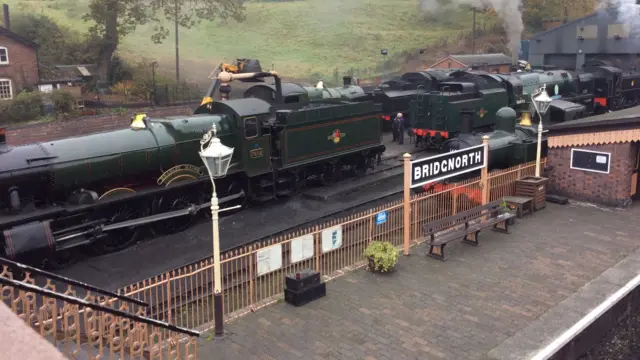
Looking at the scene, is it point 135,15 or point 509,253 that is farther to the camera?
point 135,15

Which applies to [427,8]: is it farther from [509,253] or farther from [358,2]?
[509,253]

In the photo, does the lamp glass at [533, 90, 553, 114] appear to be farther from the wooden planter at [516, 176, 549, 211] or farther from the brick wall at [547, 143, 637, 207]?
the wooden planter at [516, 176, 549, 211]

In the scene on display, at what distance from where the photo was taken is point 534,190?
14.8 m

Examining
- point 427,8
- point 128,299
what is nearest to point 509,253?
point 128,299

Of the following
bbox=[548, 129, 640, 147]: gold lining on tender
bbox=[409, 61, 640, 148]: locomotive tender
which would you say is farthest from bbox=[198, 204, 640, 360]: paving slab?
bbox=[409, 61, 640, 148]: locomotive tender

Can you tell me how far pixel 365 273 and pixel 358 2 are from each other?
6632cm

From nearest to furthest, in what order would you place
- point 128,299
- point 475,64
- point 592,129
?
point 128,299 < point 592,129 < point 475,64

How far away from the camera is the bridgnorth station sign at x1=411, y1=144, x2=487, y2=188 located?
39.0 feet

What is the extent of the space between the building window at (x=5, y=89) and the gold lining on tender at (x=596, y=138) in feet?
88.3

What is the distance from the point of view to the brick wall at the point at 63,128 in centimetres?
2344

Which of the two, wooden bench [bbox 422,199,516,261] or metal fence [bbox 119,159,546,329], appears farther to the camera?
wooden bench [bbox 422,199,516,261]

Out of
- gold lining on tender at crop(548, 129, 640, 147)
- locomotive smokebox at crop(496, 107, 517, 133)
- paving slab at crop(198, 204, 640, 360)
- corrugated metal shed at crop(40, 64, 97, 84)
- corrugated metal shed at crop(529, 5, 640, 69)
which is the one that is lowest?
paving slab at crop(198, 204, 640, 360)

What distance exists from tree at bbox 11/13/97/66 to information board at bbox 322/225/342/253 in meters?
31.4

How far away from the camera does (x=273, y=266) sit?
32.3 ft
